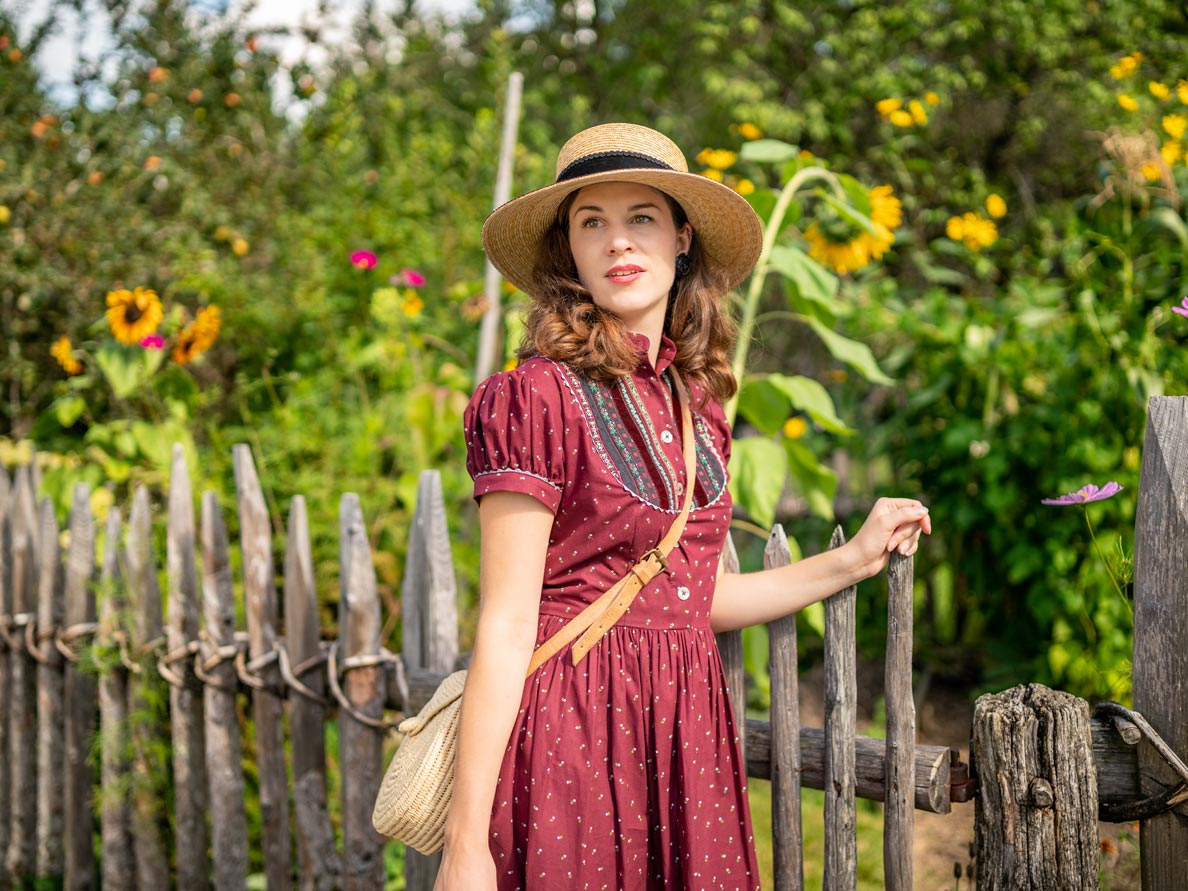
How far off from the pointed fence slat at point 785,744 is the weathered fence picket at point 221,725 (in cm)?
146

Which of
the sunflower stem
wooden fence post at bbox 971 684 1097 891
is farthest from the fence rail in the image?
the sunflower stem

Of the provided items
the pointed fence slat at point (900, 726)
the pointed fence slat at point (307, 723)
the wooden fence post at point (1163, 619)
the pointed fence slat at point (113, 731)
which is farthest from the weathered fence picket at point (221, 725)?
the wooden fence post at point (1163, 619)

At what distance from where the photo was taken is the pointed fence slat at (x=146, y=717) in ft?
9.43

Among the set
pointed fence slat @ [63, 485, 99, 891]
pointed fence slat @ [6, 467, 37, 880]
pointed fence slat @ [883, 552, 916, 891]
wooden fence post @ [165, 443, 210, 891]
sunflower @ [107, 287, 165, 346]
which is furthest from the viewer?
sunflower @ [107, 287, 165, 346]

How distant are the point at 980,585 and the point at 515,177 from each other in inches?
115

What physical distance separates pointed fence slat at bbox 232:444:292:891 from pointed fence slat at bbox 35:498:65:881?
36.3 inches

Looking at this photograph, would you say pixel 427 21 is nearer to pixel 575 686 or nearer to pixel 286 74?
pixel 286 74

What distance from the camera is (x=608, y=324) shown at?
1.76 metres

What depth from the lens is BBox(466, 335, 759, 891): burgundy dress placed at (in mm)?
1643

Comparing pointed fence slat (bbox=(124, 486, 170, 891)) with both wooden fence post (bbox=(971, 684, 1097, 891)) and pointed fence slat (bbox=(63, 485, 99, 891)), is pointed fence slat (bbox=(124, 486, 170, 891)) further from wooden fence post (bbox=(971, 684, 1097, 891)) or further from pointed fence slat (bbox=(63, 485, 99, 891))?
wooden fence post (bbox=(971, 684, 1097, 891))

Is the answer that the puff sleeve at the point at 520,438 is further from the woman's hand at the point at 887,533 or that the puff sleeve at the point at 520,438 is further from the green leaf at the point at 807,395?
the green leaf at the point at 807,395

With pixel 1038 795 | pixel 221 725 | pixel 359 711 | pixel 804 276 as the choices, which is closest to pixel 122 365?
pixel 221 725

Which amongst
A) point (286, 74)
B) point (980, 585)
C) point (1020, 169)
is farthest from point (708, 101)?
point (980, 585)

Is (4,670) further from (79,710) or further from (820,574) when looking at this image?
(820,574)
